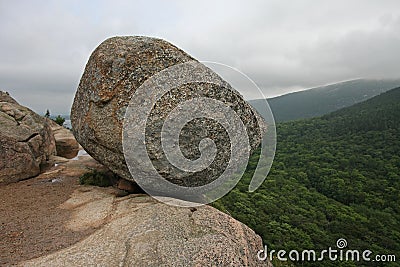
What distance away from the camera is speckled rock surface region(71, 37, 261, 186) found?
23.0ft

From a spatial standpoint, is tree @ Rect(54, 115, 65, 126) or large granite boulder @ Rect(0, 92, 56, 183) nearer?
large granite boulder @ Rect(0, 92, 56, 183)

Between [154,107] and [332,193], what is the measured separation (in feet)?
147

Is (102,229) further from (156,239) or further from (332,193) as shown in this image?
(332,193)

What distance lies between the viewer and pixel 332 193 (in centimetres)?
4481

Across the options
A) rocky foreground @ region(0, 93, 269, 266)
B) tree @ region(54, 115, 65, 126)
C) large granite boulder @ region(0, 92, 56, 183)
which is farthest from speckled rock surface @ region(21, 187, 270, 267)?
tree @ region(54, 115, 65, 126)

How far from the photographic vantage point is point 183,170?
7.26 m

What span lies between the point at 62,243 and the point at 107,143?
2.68 metres

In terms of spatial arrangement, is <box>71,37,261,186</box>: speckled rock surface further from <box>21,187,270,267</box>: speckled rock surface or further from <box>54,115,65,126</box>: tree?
<box>54,115,65,126</box>: tree

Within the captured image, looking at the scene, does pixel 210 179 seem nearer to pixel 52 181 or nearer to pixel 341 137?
pixel 52 181

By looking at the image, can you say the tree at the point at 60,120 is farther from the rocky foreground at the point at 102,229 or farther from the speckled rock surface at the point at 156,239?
the speckled rock surface at the point at 156,239

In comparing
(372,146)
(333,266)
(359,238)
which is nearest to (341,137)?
(372,146)

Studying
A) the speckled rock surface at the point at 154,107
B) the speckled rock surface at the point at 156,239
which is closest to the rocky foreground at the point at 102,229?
the speckled rock surface at the point at 156,239

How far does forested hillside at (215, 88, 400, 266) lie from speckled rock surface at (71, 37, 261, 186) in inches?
287

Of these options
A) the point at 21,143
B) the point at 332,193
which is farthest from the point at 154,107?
the point at 332,193
